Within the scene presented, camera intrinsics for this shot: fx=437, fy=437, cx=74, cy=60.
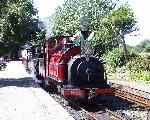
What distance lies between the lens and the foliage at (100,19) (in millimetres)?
45469

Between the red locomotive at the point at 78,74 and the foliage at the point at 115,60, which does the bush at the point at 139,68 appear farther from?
the red locomotive at the point at 78,74

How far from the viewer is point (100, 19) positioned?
171ft

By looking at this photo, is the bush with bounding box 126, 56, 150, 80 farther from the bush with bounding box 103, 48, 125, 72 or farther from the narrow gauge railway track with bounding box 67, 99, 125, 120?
the narrow gauge railway track with bounding box 67, 99, 125, 120

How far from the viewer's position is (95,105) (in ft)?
59.4

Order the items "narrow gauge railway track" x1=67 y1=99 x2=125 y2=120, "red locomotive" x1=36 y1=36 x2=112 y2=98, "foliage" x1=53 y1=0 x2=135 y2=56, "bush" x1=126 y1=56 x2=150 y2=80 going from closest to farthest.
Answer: "narrow gauge railway track" x1=67 y1=99 x2=125 y2=120, "red locomotive" x1=36 y1=36 x2=112 y2=98, "bush" x1=126 y1=56 x2=150 y2=80, "foliage" x1=53 y1=0 x2=135 y2=56

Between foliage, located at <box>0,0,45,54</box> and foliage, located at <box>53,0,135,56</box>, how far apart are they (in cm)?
411

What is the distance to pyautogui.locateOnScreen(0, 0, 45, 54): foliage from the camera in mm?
37750

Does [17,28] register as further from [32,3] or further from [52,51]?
[52,51]

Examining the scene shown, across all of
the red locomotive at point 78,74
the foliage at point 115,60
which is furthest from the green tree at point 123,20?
the red locomotive at point 78,74

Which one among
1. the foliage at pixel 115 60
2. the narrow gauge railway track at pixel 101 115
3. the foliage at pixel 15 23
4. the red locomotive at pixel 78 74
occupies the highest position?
the foliage at pixel 15 23

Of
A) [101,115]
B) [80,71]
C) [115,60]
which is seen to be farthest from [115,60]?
[101,115]

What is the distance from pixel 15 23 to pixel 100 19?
38.2 ft

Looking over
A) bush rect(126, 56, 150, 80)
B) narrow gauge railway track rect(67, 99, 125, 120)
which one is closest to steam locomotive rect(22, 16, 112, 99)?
narrow gauge railway track rect(67, 99, 125, 120)

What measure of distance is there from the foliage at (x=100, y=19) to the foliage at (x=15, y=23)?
411 centimetres
